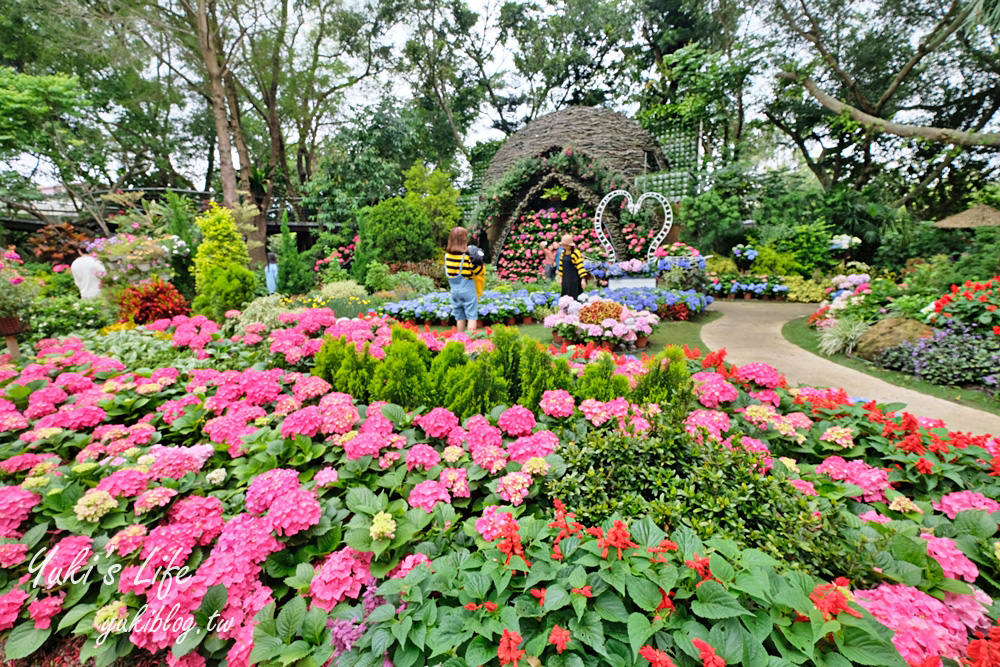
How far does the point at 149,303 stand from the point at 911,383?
10.4 meters

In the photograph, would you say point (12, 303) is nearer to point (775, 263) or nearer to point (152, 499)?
point (152, 499)

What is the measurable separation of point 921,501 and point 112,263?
11.3m

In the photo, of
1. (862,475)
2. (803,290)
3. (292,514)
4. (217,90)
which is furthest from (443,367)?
(217,90)

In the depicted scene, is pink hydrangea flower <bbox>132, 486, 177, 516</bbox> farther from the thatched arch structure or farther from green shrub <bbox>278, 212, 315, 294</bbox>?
the thatched arch structure

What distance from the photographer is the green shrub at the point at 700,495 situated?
1583 mm

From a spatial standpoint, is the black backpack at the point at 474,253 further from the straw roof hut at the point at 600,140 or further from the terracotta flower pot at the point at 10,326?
the straw roof hut at the point at 600,140

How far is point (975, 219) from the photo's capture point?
34.7 ft

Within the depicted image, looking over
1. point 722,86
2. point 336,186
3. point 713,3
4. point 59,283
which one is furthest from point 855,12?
point 59,283

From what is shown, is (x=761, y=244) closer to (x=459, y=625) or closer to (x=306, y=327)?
(x=306, y=327)

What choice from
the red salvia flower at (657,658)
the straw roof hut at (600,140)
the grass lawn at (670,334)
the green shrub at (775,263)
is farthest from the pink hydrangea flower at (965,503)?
the straw roof hut at (600,140)

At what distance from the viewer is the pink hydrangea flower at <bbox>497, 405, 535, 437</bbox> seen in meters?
2.30

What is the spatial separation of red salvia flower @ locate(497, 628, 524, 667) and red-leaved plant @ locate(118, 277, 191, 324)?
7608 mm

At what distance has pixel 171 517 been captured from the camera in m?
1.93

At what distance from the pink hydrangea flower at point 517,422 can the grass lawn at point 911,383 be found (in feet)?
15.9
